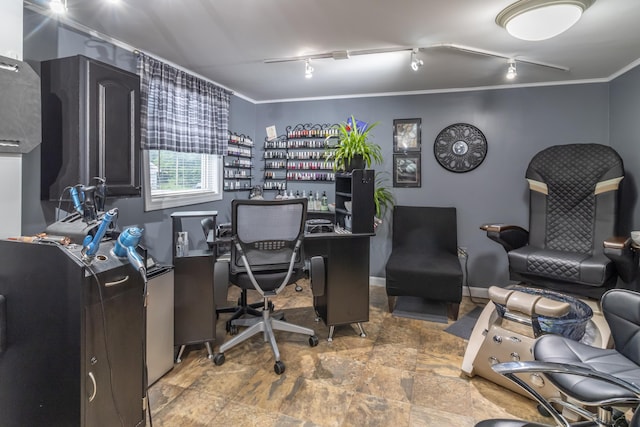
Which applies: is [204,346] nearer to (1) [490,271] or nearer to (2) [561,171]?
(1) [490,271]

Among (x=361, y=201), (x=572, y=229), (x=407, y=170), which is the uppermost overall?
(x=407, y=170)

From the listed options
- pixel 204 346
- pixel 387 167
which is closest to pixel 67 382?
pixel 204 346

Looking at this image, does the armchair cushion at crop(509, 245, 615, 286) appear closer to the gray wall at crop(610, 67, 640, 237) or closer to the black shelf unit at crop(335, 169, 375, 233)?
the gray wall at crop(610, 67, 640, 237)

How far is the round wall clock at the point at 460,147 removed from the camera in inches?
146

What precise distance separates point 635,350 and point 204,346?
8.15 feet

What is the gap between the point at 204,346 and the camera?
2506mm

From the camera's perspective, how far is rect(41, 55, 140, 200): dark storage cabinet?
1.89 m

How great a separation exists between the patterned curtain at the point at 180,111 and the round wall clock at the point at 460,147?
2.35m

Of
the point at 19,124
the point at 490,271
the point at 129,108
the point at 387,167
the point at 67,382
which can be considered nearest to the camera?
the point at 67,382

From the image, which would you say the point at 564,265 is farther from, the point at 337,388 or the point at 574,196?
the point at 337,388

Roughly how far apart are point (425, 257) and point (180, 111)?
2652 mm

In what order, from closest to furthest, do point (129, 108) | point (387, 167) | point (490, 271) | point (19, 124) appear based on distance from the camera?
point (19, 124) → point (129, 108) → point (490, 271) → point (387, 167)

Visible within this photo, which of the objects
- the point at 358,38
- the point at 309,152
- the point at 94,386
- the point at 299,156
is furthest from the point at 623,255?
the point at 94,386

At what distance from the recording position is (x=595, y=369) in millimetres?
1487
